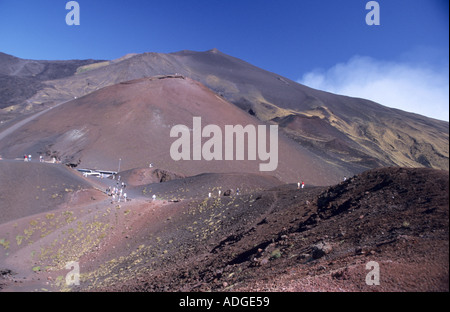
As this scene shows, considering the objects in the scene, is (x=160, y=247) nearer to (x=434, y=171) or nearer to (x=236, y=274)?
(x=236, y=274)

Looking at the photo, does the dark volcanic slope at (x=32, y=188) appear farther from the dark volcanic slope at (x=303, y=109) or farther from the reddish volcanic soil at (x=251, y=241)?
the dark volcanic slope at (x=303, y=109)

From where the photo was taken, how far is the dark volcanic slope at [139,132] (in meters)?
42.0

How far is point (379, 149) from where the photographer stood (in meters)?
81.0

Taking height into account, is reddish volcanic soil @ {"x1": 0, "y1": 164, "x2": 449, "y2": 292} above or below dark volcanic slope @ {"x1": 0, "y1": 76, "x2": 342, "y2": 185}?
below

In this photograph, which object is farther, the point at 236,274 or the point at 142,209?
the point at 142,209

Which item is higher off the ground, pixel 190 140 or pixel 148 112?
pixel 148 112

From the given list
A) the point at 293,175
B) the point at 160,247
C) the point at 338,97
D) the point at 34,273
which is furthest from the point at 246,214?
the point at 338,97

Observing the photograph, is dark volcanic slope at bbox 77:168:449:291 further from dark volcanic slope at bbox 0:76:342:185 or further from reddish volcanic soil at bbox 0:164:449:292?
dark volcanic slope at bbox 0:76:342:185

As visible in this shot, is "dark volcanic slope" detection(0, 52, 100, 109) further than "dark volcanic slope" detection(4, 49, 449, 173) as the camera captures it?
Yes

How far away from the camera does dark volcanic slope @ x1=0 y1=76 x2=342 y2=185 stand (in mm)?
42031

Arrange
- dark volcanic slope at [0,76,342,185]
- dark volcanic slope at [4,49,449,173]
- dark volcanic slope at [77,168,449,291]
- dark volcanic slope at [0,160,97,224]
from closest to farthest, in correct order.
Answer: dark volcanic slope at [77,168,449,291] → dark volcanic slope at [0,160,97,224] → dark volcanic slope at [0,76,342,185] → dark volcanic slope at [4,49,449,173]

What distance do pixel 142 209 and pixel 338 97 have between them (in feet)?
418

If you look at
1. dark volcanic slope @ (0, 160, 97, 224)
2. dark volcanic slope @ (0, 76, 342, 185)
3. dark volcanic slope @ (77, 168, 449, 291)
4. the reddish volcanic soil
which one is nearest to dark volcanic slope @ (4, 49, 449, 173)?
dark volcanic slope @ (0, 76, 342, 185)
